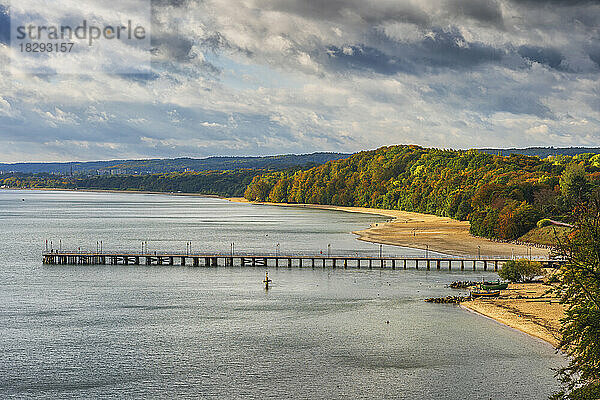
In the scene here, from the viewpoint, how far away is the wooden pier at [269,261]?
107 meters

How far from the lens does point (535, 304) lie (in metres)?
72.3

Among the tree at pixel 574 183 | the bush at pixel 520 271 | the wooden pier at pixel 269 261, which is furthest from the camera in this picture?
the tree at pixel 574 183

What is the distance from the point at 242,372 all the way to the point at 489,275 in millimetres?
55368

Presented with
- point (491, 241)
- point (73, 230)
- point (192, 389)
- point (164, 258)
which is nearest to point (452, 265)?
point (491, 241)

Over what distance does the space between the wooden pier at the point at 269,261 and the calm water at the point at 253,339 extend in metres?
5.21

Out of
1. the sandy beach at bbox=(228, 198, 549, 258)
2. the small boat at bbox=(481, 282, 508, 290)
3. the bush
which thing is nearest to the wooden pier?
the sandy beach at bbox=(228, 198, 549, 258)

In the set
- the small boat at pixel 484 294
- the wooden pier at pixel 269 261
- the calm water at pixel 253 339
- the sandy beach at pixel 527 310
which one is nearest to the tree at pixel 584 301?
the calm water at pixel 253 339

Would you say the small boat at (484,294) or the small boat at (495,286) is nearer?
the small boat at (484,294)

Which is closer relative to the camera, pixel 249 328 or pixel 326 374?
pixel 326 374

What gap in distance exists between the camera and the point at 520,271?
87.6 meters

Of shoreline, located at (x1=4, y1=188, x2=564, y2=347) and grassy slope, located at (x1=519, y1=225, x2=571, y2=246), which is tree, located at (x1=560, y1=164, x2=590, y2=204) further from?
shoreline, located at (x1=4, y1=188, x2=564, y2=347)

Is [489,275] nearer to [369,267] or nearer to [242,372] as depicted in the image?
[369,267]

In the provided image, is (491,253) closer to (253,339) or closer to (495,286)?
(495,286)

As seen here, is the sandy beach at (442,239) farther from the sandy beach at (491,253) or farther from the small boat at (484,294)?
the small boat at (484,294)
